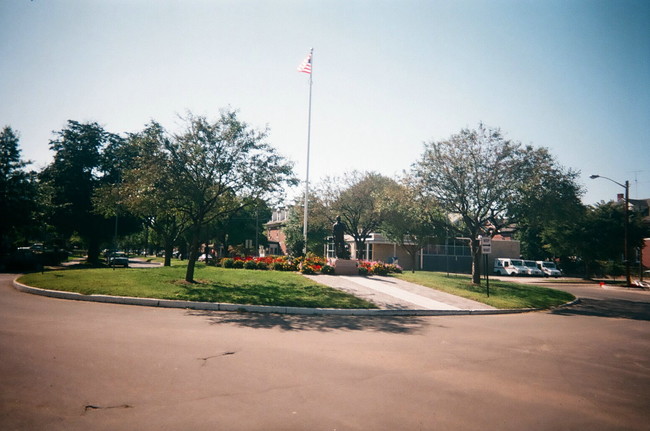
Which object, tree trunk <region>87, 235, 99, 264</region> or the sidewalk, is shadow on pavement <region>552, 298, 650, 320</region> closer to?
the sidewalk

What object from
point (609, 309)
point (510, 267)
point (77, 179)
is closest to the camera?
point (609, 309)

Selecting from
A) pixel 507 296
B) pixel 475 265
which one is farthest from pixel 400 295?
pixel 475 265

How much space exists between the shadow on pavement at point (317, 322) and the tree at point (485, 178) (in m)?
10.6

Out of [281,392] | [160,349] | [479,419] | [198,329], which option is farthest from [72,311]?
[479,419]

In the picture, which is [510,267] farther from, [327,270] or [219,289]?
[219,289]

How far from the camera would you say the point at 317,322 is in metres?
9.31

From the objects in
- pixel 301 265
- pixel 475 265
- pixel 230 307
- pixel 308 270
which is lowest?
pixel 230 307

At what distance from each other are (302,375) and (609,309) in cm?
1530

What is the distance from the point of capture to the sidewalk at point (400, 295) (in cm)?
1241

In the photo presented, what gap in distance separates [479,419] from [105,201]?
73.0 feet

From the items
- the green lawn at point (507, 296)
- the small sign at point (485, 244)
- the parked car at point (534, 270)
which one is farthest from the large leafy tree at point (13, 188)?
the parked car at point (534, 270)

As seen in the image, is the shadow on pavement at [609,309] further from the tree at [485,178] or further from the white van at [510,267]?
the white van at [510,267]

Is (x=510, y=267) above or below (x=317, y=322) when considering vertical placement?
below

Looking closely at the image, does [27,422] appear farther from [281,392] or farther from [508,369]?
[508,369]
